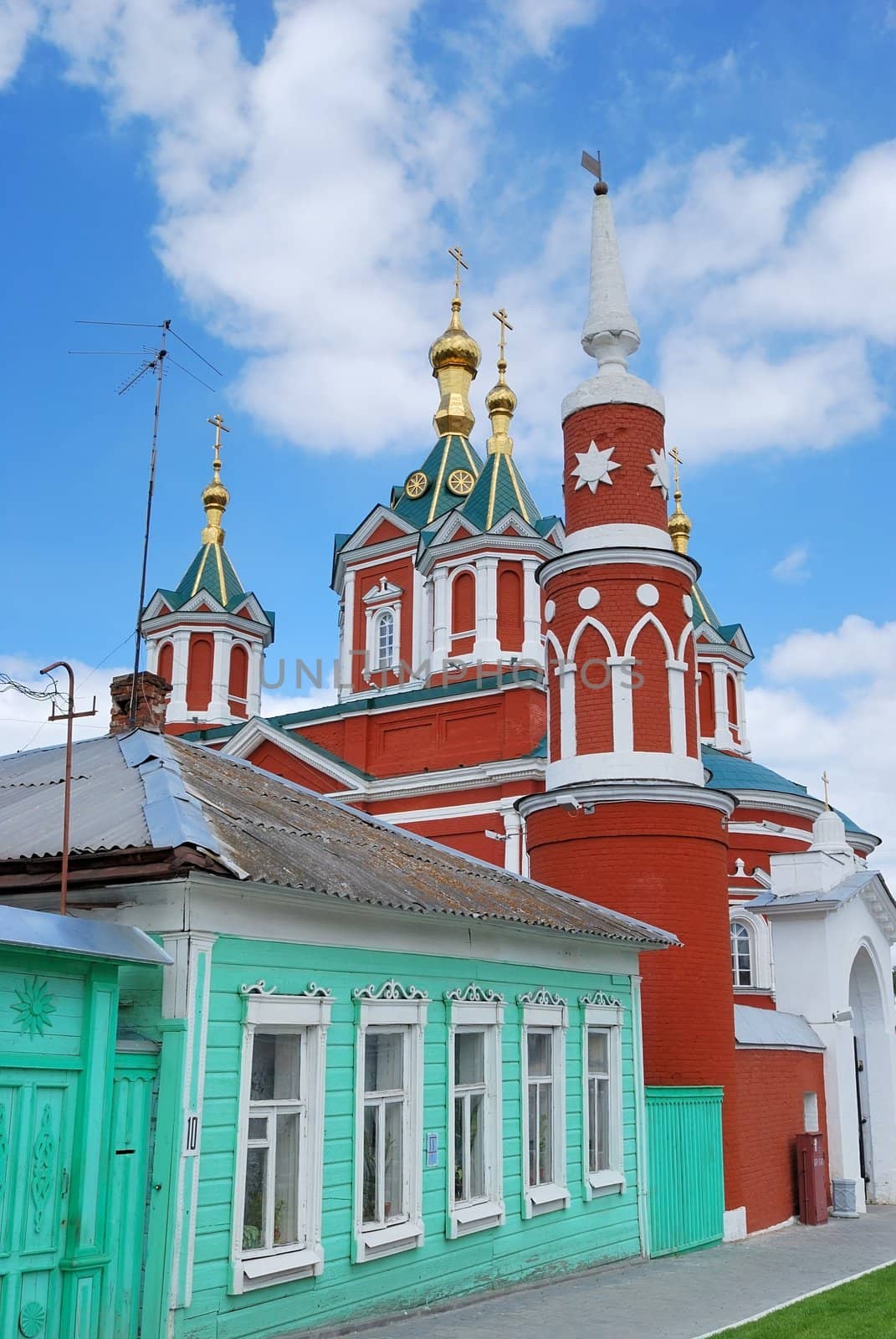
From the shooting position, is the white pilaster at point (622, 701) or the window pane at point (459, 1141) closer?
the window pane at point (459, 1141)

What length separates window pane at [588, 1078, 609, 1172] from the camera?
478 inches

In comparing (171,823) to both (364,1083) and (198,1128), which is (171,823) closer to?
(198,1128)

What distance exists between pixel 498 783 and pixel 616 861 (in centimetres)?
1029

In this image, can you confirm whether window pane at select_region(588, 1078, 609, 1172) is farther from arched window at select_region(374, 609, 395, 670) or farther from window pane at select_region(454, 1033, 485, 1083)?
arched window at select_region(374, 609, 395, 670)

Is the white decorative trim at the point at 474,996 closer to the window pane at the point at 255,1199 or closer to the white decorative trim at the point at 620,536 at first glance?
the window pane at the point at 255,1199

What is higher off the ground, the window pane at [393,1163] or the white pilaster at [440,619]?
the white pilaster at [440,619]

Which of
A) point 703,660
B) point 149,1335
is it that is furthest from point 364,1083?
point 703,660

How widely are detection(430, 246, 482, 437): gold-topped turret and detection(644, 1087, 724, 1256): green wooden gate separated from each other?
2328 centimetres

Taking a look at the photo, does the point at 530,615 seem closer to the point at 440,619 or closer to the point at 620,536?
the point at 440,619

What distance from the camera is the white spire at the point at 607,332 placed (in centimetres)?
1752

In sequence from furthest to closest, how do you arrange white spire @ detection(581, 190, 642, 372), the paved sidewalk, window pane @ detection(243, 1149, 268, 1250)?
white spire @ detection(581, 190, 642, 372) < the paved sidewalk < window pane @ detection(243, 1149, 268, 1250)

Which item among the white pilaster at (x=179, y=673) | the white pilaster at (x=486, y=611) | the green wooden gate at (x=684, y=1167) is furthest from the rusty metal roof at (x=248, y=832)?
the white pilaster at (x=179, y=673)

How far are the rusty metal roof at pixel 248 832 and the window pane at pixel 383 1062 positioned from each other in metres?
0.97

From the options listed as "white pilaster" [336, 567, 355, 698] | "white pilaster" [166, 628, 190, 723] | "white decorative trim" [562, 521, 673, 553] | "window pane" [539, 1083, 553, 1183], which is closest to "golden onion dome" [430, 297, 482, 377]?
"white pilaster" [336, 567, 355, 698]
